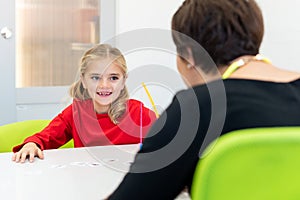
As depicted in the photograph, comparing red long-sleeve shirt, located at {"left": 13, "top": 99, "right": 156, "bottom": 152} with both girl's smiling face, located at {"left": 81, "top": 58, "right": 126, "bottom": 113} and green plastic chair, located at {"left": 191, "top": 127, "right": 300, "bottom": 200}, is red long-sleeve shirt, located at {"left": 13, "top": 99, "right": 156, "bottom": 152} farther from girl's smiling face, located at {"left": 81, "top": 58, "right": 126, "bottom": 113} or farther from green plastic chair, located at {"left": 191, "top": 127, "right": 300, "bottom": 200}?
green plastic chair, located at {"left": 191, "top": 127, "right": 300, "bottom": 200}

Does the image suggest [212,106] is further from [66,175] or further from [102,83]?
[102,83]

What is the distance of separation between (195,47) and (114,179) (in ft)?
1.54

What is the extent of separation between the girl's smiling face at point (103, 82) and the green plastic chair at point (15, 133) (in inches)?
8.2

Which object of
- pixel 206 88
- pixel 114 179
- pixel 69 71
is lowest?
pixel 69 71

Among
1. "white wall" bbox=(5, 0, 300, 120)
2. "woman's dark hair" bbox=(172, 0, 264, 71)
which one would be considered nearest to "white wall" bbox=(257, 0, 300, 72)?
"white wall" bbox=(5, 0, 300, 120)

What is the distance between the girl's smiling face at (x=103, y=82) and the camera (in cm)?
179

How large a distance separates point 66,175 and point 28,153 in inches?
10.2

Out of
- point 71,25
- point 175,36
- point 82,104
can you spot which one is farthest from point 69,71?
point 175,36

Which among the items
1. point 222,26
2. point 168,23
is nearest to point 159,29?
point 168,23

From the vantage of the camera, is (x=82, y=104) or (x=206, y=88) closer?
(x=206, y=88)

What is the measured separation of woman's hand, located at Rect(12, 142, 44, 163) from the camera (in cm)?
139

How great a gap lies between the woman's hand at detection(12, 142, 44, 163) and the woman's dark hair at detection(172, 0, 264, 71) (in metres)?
0.73

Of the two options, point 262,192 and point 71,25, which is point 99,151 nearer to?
point 262,192

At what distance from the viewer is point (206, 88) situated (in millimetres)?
747
